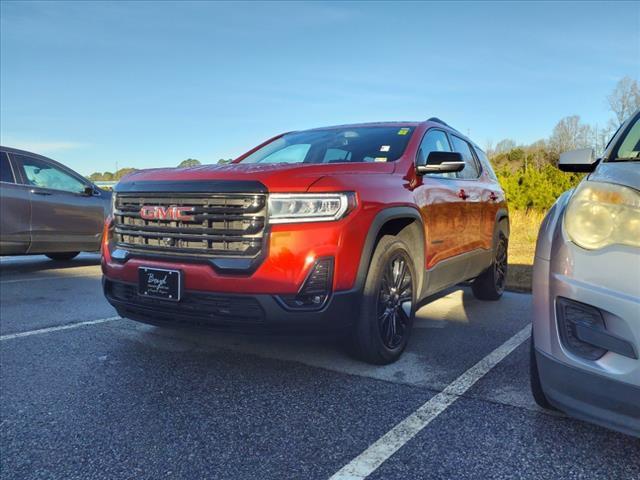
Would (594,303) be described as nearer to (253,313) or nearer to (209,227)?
(253,313)

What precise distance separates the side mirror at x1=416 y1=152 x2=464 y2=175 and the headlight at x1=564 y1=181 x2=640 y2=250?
154 centimetres

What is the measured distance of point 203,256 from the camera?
300 cm

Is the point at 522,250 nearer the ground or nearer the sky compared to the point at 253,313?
nearer the ground

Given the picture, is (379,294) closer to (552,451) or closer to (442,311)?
(552,451)

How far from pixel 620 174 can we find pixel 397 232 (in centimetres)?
156

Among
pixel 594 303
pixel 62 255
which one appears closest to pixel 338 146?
pixel 594 303

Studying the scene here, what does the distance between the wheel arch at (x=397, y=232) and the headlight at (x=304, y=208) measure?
27 centimetres

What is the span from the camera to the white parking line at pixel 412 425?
212 centimetres

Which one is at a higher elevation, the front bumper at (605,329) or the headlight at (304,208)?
the headlight at (304,208)

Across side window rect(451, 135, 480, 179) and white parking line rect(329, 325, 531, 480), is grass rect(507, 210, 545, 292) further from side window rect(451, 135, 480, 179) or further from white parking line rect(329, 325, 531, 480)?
white parking line rect(329, 325, 531, 480)

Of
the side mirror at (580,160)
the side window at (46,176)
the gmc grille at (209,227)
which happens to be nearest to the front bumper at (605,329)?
the side mirror at (580,160)

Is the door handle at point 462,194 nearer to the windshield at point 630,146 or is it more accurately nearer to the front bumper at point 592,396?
the windshield at point 630,146

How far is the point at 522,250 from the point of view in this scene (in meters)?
9.88

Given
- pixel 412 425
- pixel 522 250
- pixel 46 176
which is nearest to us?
pixel 412 425
